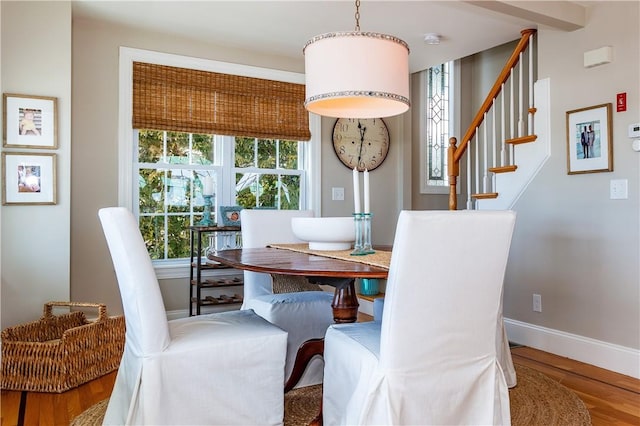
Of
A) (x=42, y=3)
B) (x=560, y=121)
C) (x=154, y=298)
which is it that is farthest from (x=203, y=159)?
(x=560, y=121)

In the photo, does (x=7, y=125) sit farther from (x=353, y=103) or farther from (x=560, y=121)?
(x=560, y=121)

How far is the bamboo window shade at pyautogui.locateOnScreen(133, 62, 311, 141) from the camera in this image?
3.72m

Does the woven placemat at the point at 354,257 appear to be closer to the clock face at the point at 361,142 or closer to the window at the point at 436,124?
the clock face at the point at 361,142

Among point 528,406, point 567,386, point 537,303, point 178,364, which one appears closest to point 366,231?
point 178,364

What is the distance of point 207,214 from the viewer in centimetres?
385

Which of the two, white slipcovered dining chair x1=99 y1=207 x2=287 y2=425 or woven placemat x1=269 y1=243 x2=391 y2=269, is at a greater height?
woven placemat x1=269 y1=243 x2=391 y2=269

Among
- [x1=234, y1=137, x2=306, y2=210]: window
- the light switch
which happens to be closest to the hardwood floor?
the light switch

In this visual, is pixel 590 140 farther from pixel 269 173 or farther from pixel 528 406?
pixel 269 173

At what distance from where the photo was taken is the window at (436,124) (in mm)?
5145

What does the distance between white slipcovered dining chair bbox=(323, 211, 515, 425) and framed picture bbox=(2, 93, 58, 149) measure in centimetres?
238

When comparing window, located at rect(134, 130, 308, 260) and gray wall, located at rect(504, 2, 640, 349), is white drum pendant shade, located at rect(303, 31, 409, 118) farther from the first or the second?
window, located at rect(134, 130, 308, 260)

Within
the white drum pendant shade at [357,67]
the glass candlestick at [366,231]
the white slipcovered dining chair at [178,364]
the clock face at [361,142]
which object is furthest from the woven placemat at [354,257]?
the clock face at [361,142]

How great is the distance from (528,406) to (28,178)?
3051 mm

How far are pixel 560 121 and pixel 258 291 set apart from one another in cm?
224
